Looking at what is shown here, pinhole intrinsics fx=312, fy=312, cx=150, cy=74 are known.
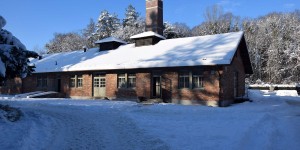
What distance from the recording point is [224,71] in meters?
21.2

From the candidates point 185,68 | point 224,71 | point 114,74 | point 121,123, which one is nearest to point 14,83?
point 114,74

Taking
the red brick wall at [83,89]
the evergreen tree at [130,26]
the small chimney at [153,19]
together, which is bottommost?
the red brick wall at [83,89]

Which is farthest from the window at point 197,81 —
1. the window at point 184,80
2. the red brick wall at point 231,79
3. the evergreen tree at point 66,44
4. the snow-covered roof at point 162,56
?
the evergreen tree at point 66,44

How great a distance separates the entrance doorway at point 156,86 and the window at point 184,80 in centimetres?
193

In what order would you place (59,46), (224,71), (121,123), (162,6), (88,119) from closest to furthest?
(121,123)
(88,119)
(224,71)
(162,6)
(59,46)

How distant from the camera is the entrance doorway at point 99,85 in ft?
87.8

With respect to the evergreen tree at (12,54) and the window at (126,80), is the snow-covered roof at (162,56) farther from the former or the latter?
the evergreen tree at (12,54)

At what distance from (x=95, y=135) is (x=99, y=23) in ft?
208

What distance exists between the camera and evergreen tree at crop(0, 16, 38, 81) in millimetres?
11055

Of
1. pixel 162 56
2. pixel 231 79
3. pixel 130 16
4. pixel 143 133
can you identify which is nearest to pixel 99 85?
pixel 162 56

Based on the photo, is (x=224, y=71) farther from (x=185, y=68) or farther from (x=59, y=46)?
(x=59, y=46)

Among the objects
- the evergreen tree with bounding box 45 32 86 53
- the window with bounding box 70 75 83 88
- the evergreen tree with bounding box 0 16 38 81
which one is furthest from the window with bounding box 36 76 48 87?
the evergreen tree with bounding box 45 32 86 53

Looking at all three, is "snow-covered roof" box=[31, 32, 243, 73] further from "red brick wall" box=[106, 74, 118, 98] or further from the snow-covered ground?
the snow-covered ground

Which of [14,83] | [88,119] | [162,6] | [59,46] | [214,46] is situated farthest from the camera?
[59,46]
